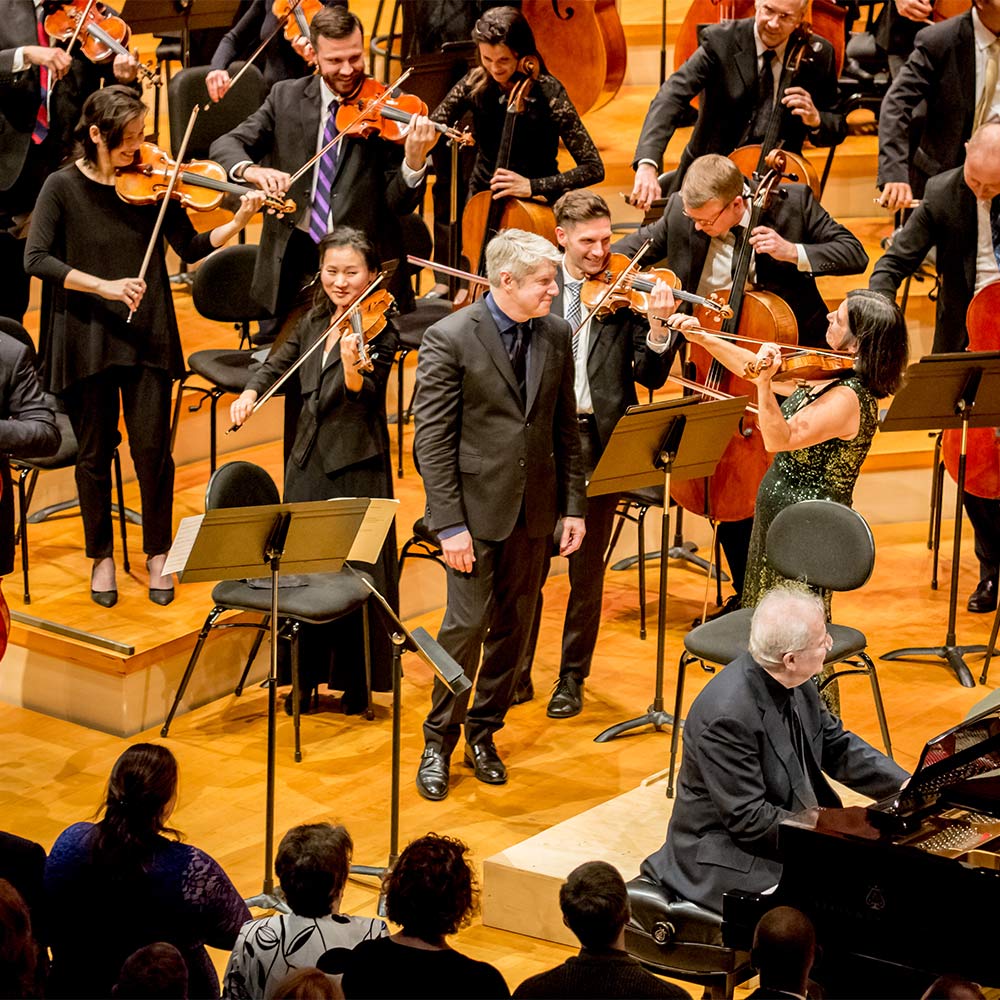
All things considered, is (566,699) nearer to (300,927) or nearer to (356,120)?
(356,120)

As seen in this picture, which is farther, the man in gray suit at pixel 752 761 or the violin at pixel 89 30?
the violin at pixel 89 30

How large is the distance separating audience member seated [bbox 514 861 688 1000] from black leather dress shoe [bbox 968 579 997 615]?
10.8 ft

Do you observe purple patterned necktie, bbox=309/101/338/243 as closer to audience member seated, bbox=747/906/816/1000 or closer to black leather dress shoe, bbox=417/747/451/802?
black leather dress shoe, bbox=417/747/451/802

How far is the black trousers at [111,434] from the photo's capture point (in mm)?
5691

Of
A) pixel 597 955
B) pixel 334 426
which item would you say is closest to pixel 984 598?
pixel 334 426

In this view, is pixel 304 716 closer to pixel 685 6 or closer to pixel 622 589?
pixel 622 589

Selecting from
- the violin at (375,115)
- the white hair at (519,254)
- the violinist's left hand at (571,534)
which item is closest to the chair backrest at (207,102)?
the violin at (375,115)

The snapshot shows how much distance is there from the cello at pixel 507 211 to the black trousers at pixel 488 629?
1428 mm

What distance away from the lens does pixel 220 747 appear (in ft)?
18.1

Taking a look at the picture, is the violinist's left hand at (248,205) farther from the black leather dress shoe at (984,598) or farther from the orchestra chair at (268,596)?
the black leather dress shoe at (984,598)

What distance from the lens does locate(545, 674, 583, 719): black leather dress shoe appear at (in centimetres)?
568

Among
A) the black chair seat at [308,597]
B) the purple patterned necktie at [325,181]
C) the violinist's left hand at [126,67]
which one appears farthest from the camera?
the violinist's left hand at [126,67]

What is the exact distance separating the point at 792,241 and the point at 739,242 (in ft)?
0.79

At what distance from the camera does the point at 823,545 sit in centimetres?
472
